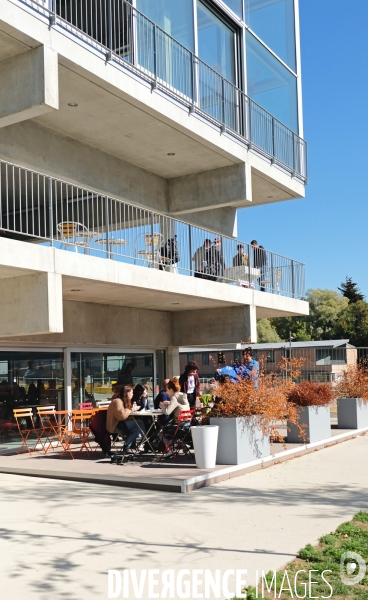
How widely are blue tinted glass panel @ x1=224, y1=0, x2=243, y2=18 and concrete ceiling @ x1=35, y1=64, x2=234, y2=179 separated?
4.34 metres

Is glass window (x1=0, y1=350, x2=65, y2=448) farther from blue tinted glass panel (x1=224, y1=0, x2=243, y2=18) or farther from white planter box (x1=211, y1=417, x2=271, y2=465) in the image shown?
blue tinted glass panel (x1=224, y1=0, x2=243, y2=18)

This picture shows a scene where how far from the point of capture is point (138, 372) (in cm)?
1877

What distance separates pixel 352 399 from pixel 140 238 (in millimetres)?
7147

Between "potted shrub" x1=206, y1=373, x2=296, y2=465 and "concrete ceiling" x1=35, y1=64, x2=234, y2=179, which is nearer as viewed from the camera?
"potted shrub" x1=206, y1=373, x2=296, y2=465

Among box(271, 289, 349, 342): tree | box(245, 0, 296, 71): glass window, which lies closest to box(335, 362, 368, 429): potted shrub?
box(245, 0, 296, 71): glass window

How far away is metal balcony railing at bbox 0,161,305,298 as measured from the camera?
1431 cm

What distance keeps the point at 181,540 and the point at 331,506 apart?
250cm

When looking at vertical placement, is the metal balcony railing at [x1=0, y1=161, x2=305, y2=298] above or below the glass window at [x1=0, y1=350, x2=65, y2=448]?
above

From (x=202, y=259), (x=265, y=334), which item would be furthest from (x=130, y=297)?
(x=265, y=334)

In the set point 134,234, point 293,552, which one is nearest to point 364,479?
point 293,552

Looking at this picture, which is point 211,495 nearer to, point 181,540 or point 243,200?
point 181,540

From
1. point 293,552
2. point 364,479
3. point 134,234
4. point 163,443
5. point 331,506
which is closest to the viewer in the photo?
point 293,552

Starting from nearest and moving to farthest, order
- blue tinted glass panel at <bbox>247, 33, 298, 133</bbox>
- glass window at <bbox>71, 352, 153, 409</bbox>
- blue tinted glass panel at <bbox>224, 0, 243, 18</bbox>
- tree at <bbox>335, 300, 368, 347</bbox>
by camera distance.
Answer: glass window at <bbox>71, 352, 153, 409</bbox>, blue tinted glass panel at <bbox>224, 0, 243, 18</bbox>, blue tinted glass panel at <bbox>247, 33, 298, 133</bbox>, tree at <bbox>335, 300, 368, 347</bbox>

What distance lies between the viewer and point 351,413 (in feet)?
58.4
